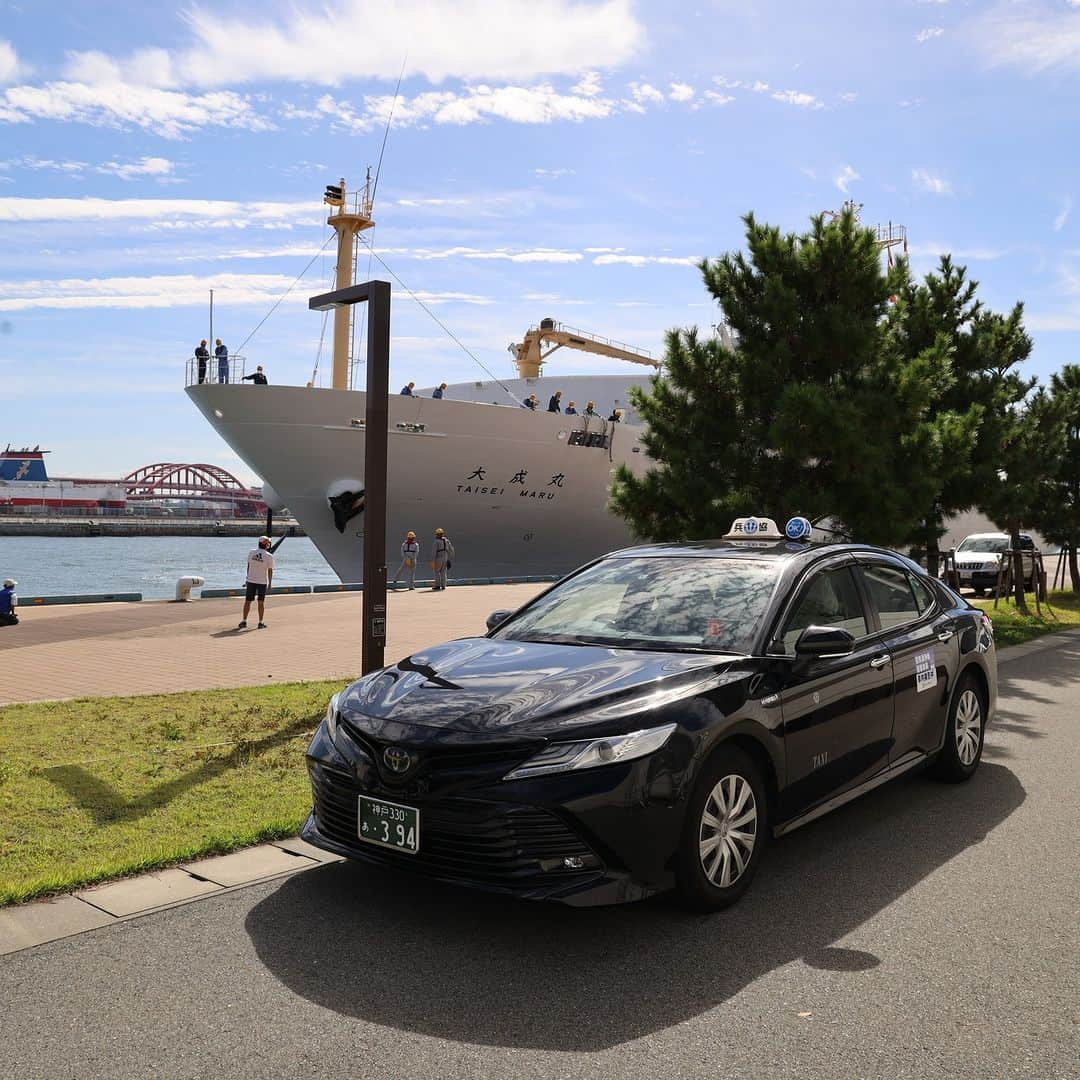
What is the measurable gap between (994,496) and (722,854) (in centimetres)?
1396

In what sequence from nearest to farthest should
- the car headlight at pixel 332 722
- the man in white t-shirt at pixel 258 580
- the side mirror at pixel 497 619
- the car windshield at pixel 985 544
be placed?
the car headlight at pixel 332 722 → the side mirror at pixel 497 619 → the man in white t-shirt at pixel 258 580 → the car windshield at pixel 985 544

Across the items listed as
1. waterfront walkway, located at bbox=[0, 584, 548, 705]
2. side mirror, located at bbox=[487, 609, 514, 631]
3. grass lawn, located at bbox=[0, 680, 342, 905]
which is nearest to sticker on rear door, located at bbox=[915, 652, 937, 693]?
side mirror, located at bbox=[487, 609, 514, 631]

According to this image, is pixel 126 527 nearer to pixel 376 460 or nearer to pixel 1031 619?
pixel 1031 619

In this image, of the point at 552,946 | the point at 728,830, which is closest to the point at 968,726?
the point at 728,830

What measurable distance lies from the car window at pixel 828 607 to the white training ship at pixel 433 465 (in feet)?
69.6

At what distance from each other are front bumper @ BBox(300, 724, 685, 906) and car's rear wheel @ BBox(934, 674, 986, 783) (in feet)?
9.17

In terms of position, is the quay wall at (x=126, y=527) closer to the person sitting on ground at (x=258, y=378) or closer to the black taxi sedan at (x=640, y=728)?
the person sitting on ground at (x=258, y=378)

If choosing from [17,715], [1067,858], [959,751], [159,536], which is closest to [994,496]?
[959,751]

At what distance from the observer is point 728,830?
13.2ft

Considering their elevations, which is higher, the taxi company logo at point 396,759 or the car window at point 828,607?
the car window at point 828,607

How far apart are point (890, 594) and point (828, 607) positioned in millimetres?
759

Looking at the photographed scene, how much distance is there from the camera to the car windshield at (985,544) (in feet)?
91.0

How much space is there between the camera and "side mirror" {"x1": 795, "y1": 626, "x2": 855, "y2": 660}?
4449 millimetres

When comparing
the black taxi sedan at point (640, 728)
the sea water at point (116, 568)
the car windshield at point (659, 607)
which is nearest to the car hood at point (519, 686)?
the black taxi sedan at point (640, 728)
